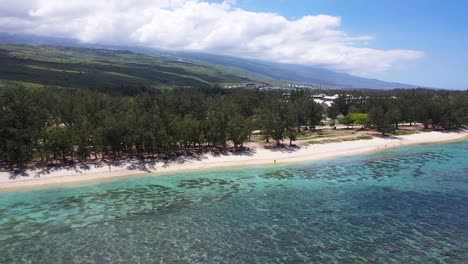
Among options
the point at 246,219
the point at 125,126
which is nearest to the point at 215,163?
the point at 125,126

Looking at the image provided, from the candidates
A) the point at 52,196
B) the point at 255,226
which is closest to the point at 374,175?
the point at 255,226

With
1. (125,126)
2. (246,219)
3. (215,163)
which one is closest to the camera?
(246,219)

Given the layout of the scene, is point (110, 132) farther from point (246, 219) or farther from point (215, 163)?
point (246, 219)

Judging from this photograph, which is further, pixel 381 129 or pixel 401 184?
→ pixel 381 129

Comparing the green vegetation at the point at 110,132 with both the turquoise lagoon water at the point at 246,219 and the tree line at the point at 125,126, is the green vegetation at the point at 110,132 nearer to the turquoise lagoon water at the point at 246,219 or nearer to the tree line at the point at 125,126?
the tree line at the point at 125,126

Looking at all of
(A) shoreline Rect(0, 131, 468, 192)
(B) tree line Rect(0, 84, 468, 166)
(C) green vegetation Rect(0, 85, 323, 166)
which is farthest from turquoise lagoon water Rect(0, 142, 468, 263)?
(B) tree line Rect(0, 84, 468, 166)

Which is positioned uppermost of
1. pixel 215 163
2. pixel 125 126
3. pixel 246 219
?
pixel 125 126

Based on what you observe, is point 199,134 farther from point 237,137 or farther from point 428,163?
point 428,163

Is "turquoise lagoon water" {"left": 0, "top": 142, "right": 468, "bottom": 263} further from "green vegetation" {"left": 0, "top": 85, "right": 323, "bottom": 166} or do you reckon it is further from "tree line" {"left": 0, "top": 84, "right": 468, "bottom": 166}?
"tree line" {"left": 0, "top": 84, "right": 468, "bottom": 166}
